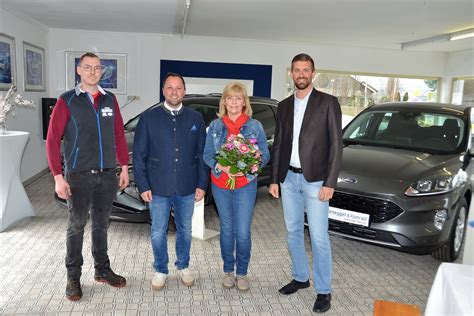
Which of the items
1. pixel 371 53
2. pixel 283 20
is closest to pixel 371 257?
pixel 283 20

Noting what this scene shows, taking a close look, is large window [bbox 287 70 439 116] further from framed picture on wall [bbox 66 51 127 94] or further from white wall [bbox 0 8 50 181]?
white wall [bbox 0 8 50 181]

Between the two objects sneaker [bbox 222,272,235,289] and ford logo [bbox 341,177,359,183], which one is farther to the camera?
ford logo [bbox 341,177,359,183]

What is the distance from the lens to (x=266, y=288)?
10.2 feet

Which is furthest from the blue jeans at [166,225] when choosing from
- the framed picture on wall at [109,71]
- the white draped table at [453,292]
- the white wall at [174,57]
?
the framed picture on wall at [109,71]

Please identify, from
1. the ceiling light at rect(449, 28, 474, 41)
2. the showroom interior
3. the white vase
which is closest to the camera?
the showroom interior

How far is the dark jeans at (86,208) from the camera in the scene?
8.89 ft

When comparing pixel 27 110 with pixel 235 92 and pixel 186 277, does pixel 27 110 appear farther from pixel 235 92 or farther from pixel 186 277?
pixel 235 92

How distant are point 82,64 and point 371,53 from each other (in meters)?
8.87

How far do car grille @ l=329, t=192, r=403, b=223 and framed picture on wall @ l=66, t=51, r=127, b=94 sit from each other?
6.55 m

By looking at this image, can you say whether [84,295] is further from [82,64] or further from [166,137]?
[82,64]

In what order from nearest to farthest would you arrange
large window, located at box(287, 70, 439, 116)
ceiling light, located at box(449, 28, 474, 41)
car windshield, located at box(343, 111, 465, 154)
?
car windshield, located at box(343, 111, 465, 154), ceiling light, located at box(449, 28, 474, 41), large window, located at box(287, 70, 439, 116)

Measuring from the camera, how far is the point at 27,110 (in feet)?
21.8

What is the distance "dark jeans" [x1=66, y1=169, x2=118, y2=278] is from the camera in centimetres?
271

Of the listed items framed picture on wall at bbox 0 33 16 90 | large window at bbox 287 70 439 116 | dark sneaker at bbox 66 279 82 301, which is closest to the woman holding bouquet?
dark sneaker at bbox 66 279 82 301
